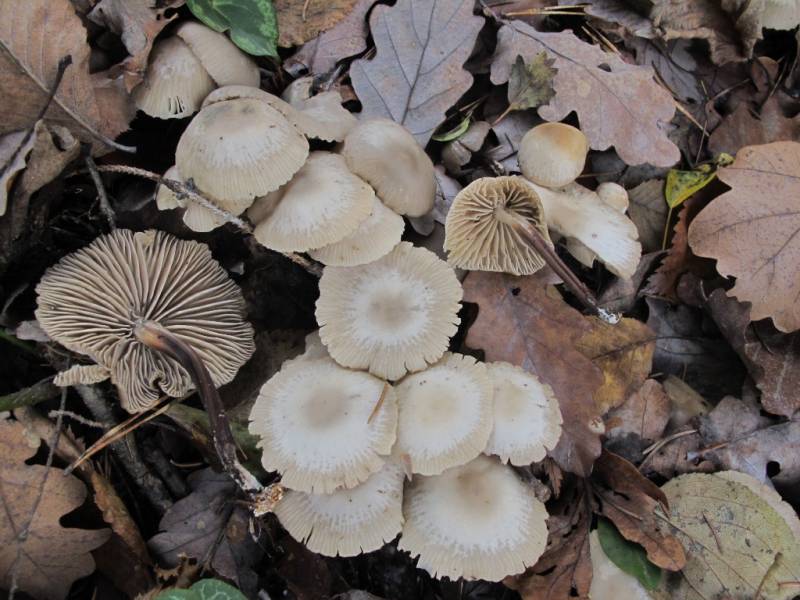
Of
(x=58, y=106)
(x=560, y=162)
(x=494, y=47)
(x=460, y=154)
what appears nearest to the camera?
(x=58, y=106)

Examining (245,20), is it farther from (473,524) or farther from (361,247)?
(473,524)

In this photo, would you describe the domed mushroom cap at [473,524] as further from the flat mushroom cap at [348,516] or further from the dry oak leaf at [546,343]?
the dry oak leaf at [546,343]

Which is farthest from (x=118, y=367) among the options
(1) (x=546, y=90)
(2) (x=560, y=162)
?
(1) (x=546, y=90)

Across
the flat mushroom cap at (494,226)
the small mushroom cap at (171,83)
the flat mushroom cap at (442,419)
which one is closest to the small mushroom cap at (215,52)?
the small mushroom cap at (171,83)

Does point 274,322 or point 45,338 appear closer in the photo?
point 45,338

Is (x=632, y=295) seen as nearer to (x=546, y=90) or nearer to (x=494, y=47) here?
(x=546, y=90)

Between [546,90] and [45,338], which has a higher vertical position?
[546,90]
